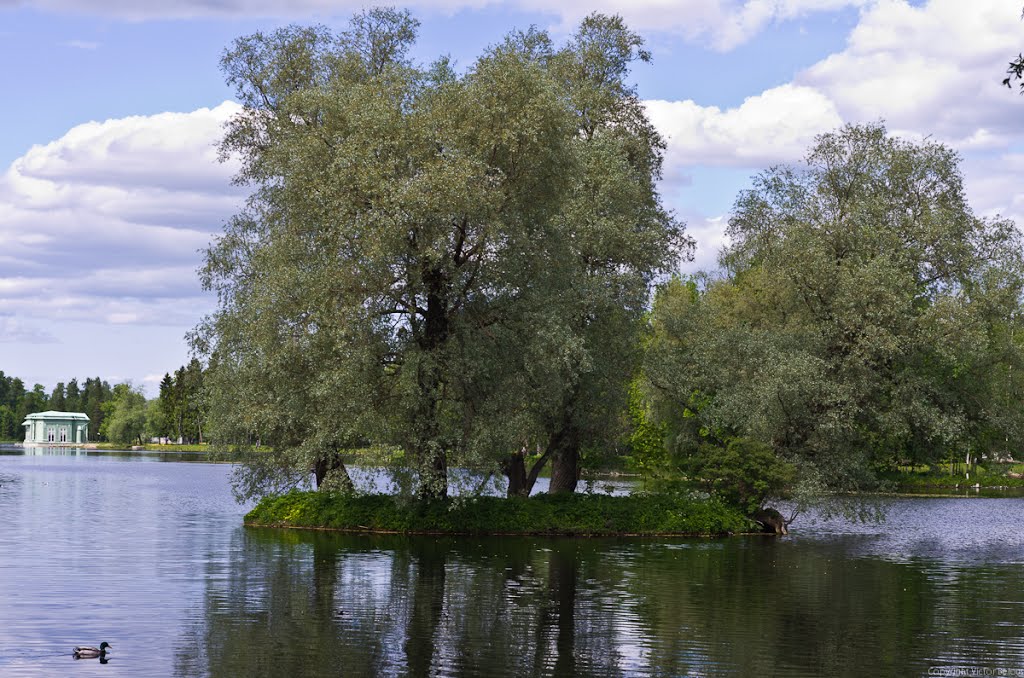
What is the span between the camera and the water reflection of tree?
22.5 meters

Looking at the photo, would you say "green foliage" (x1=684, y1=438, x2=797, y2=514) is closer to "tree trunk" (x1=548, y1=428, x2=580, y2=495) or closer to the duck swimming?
"tree trunk" (x1=548, y1=428, x2=580, y2=495)

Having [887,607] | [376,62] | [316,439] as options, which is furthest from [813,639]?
[376,62]

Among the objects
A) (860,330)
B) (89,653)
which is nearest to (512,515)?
(860,330)

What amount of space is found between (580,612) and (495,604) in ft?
8.17

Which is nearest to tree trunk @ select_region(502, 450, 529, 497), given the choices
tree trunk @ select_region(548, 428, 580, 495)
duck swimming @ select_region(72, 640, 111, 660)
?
tree trunk @ select_region(548, 428, 580, 495)

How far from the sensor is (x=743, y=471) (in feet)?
163

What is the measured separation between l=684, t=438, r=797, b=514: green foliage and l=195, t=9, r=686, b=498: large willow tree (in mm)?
6525

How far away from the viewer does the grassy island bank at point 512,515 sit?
156ft

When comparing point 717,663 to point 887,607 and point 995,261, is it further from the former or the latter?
point 995,261

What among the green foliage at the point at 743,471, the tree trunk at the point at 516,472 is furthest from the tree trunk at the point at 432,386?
the green foliage at the point at 743,471

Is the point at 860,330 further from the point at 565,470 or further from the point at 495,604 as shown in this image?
the point at 495,604

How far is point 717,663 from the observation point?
889 inches

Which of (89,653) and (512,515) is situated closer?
(89,653)

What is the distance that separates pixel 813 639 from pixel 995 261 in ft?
107
